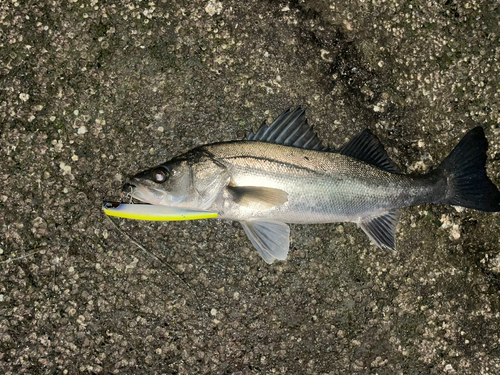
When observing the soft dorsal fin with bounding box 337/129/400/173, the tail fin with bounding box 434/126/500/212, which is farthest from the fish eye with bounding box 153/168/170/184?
Result: the tail fin with bounding box 434/126/500/212

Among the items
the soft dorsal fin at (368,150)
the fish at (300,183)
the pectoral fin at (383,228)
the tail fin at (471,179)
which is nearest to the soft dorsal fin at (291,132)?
the fish at (300,183)

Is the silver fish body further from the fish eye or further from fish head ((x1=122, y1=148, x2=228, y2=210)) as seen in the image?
the fish eye

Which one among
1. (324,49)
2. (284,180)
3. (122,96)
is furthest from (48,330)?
(324,49)

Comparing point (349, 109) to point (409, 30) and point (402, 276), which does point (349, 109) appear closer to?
point (409, 30)

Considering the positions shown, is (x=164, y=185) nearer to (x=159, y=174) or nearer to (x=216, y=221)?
(x=159, y=174)

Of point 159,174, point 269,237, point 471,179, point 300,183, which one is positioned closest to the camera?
point 159,174

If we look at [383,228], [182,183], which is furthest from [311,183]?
[182,183]

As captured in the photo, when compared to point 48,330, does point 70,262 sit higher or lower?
higher
